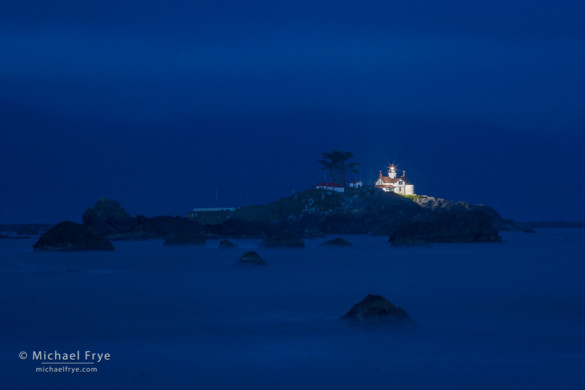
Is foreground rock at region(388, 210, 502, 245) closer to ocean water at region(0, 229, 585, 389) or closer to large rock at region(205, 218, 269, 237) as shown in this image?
large rock at region(205, 218, 269, 237)

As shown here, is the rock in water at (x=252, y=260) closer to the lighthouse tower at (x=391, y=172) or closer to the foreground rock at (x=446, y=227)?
the foreground rock at (x=446, y=227)

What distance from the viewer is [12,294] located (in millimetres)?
33969

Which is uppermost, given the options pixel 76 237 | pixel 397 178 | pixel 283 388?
pixel 397 178

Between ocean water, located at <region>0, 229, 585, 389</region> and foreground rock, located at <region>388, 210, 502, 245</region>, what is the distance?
3605 cm

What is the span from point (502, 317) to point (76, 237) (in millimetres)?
41332

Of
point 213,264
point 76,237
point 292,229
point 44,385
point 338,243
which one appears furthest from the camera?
point 292,229

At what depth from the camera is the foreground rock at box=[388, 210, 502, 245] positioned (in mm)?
84312

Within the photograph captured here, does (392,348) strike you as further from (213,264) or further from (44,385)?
(213,264)

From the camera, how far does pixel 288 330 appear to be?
2316 centimetres

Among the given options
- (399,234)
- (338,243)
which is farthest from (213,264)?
(399,234)

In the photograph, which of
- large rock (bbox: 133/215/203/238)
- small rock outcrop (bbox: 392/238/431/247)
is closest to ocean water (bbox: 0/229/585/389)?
small rock outcrop (bbox: 392/238/431/247)

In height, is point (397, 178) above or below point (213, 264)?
above

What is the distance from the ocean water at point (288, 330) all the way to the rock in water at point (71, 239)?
12504 millimetres

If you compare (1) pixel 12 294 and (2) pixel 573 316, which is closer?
(2) pixel 573 316
